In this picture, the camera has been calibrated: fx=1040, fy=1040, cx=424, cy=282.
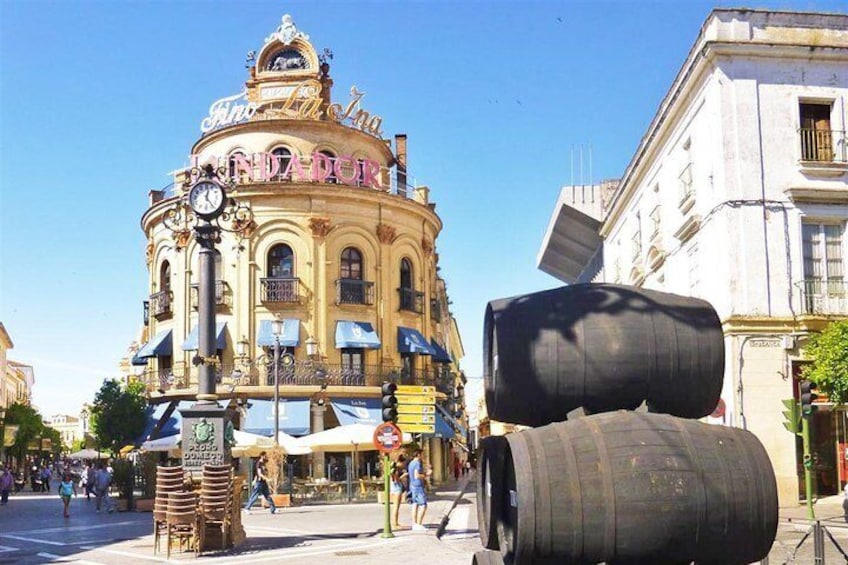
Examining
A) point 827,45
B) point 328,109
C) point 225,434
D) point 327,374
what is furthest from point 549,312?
point 328,109

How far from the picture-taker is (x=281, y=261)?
3878 cm

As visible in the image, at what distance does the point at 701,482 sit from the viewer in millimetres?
7359

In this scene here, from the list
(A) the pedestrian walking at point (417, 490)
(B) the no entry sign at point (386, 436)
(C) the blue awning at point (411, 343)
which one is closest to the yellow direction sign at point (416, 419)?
(A) the pedestrian walking at point (417, 490)

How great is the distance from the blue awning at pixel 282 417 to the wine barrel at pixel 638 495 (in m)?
29.3

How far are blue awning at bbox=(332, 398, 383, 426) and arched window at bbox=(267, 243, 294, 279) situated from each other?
16.8 feet

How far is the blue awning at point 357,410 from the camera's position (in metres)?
37.0

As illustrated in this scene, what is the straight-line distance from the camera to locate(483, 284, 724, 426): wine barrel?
325 inches

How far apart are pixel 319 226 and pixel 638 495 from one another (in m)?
31.9

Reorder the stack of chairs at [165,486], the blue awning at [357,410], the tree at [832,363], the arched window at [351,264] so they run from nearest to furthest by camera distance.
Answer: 1. the stack of chairs at [165,486]
2. the tree at [832,363]
3. the blue awning at [357,410]
4. the arched window at [351,264]

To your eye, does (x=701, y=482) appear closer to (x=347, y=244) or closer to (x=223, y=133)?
(x=347, y=244)

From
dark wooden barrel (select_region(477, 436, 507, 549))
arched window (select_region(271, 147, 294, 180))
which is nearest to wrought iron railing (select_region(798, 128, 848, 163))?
dark wooden barrel (select_region(477, 436, 507, 549))

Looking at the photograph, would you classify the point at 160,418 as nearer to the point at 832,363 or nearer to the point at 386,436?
the point at 386,436

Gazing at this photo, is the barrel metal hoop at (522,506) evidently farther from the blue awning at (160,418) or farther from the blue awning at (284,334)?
the blue awning at (160,418)

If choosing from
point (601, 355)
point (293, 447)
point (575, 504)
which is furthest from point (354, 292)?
point (575, 504)
